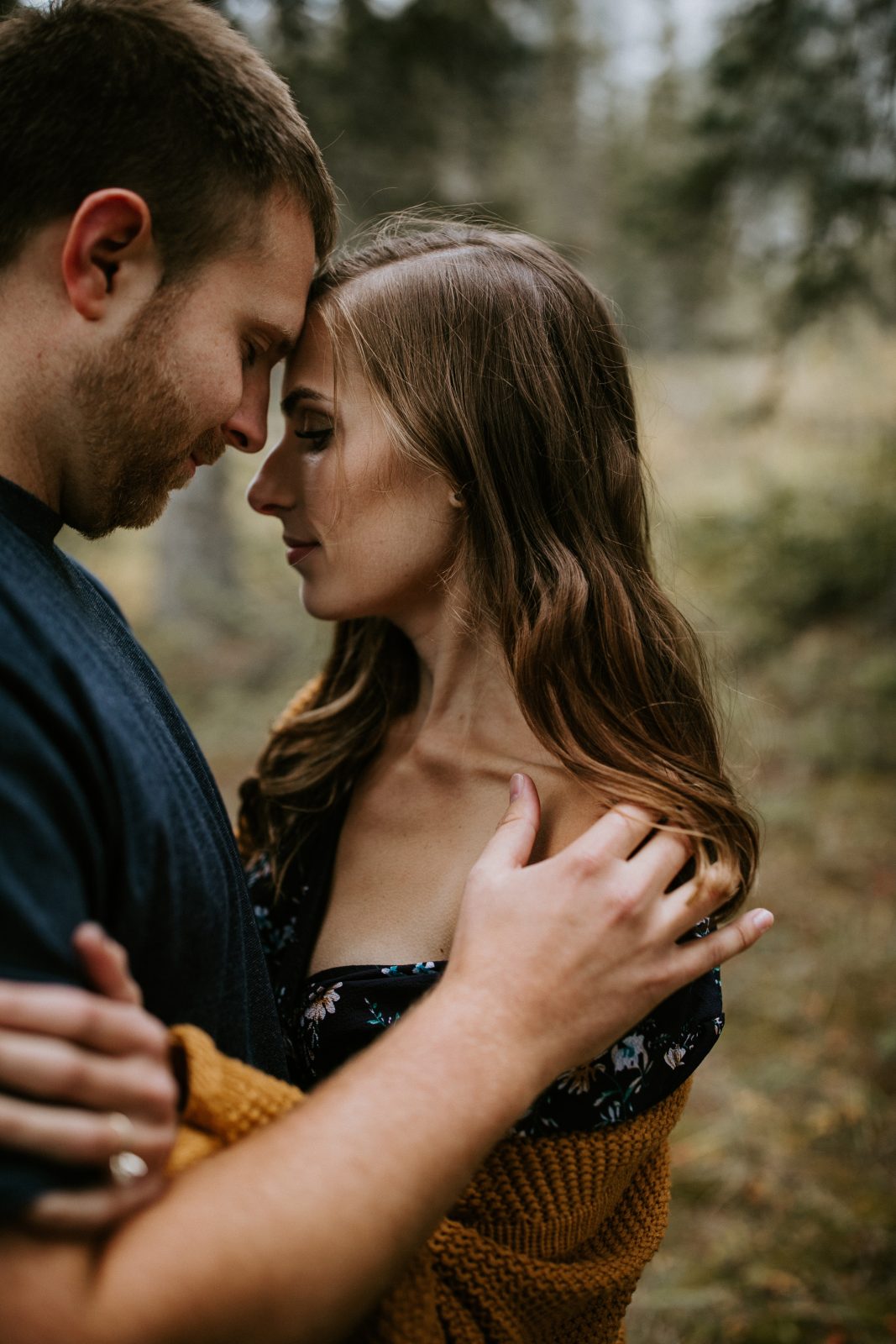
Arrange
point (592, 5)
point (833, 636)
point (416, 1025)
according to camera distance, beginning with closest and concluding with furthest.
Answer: point (416, 1025), point (833, 636), point (592, 5)

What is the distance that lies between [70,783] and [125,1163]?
390mm

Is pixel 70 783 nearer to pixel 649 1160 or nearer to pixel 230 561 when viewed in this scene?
pixel 649 1160

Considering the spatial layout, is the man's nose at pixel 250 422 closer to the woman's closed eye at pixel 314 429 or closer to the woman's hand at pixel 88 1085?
the woman's closed eye at pixel 314 429

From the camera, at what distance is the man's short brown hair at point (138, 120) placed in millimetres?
1414

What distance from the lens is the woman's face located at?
2.00 m

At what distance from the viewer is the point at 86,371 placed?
144 cm

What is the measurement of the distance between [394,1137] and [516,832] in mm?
620

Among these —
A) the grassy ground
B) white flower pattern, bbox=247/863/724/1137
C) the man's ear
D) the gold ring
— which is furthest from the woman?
the gold ring

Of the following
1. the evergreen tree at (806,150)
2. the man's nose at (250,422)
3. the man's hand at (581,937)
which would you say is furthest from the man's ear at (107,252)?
the evergreen tree at (806,150)

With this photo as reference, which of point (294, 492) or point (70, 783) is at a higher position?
point (294, 492)

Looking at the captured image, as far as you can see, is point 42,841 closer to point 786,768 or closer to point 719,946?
point 719,946

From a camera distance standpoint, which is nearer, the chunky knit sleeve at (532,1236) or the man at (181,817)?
the man at (181,817)

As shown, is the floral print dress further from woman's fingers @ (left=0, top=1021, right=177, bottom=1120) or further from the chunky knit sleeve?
woman's fingers @ (left=0, top=1021, right=177, bottom=1120)

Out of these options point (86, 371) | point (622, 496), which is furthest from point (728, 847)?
point (86, 371)
